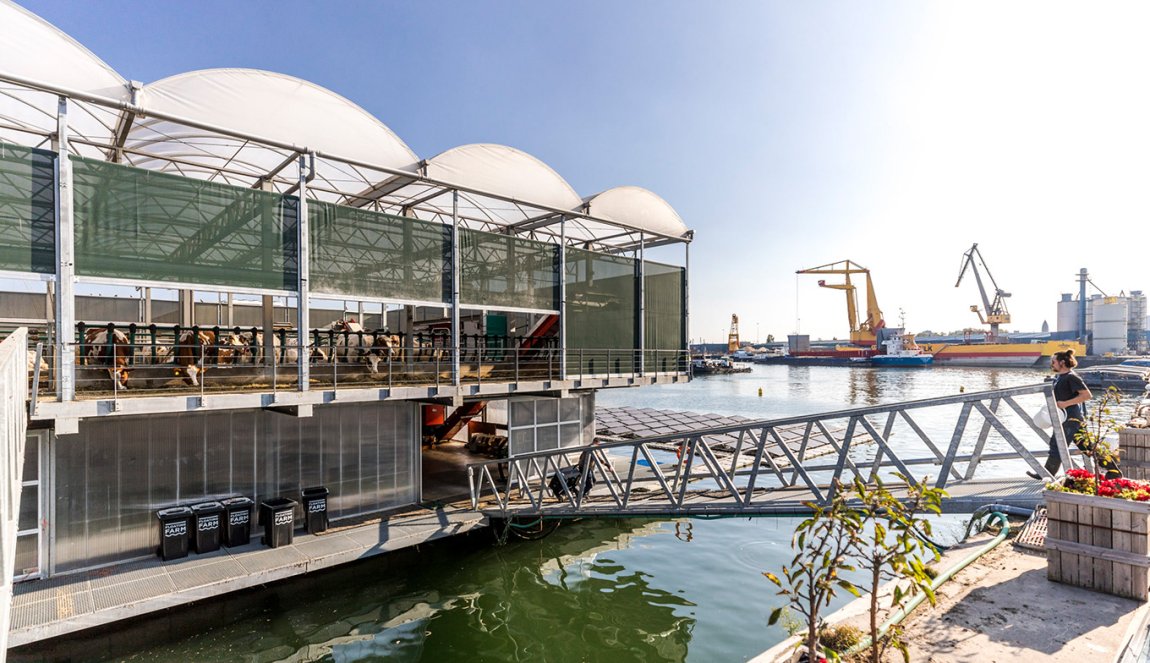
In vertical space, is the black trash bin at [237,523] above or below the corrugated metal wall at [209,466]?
below

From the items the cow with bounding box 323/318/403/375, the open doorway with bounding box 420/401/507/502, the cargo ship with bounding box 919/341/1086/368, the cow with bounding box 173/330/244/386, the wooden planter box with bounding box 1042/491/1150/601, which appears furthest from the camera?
the cargo ship with bounding box 919/341/1086/368

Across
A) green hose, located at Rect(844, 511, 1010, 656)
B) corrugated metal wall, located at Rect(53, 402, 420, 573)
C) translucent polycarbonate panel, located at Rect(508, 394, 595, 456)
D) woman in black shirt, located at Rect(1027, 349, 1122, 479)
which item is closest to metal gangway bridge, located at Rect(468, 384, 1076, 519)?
woman in black shirt, located at Rect(1027, 349, 1122, 479)

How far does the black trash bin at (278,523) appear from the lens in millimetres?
11133

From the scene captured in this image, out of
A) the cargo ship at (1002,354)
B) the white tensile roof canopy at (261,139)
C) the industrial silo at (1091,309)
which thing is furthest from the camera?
the industrial silo at (1091,309)

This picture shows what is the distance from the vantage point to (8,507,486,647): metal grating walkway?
8.34 meters

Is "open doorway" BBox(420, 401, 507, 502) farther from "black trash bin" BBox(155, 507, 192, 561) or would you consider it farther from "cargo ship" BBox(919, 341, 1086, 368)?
"cargo ship" BBox(919, 341, 1086, 368)

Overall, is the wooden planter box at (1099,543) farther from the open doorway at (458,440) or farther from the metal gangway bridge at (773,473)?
the open doorway at (458,440)

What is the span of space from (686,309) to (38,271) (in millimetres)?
17249

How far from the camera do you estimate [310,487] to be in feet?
41.3

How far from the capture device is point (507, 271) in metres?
15.7

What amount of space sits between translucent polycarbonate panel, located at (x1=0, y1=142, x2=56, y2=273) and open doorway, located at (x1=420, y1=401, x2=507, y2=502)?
Result: 9.74 metres

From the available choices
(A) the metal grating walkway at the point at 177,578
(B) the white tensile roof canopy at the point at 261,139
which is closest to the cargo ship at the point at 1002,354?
(B) the white tensile roof canopy at the point at 261,139

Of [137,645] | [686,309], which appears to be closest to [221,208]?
[137,645]

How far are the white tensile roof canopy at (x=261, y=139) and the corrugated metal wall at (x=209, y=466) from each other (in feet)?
19.7
